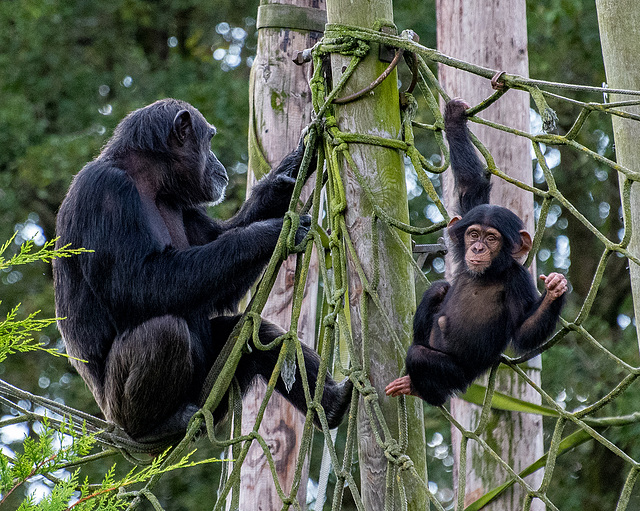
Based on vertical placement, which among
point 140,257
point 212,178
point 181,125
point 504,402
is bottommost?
point 504,402

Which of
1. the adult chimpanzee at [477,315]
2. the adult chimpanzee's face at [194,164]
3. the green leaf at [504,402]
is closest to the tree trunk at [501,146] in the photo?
the green leaf at [504,402]

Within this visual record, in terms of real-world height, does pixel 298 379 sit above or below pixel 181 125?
below

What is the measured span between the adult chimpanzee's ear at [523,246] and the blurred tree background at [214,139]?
6310 millimetres

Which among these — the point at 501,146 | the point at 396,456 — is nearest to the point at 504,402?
the point at 396,456

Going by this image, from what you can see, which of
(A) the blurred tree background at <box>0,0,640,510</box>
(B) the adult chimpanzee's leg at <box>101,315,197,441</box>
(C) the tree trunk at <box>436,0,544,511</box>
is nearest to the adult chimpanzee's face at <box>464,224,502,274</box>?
(C) the tree trunk at <box>436,0,544,511</box>

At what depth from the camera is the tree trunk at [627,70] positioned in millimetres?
3580

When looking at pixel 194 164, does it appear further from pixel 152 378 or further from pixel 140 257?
pixel 152 378

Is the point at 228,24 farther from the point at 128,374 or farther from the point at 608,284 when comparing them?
the point at 128,374

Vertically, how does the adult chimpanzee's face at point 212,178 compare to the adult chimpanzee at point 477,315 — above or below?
above

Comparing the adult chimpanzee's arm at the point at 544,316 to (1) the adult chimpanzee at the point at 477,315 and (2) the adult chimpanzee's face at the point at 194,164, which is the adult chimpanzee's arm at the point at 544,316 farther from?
(2) the adult chimpanzee's face at the point at 194,164

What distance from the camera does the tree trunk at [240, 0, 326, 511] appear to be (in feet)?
15.3

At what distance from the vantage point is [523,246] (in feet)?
11.1

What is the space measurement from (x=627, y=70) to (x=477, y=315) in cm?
130

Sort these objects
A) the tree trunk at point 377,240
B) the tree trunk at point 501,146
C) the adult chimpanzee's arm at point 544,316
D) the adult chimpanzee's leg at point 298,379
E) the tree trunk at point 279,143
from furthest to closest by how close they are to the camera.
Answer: the tree trunk at point 279,143
the tree trunk at point 501,146
the adult chimpanzee's leg at point 298,379
the tree trunk at point 377,240
the adult chimpanzee's arm at point 544,316
